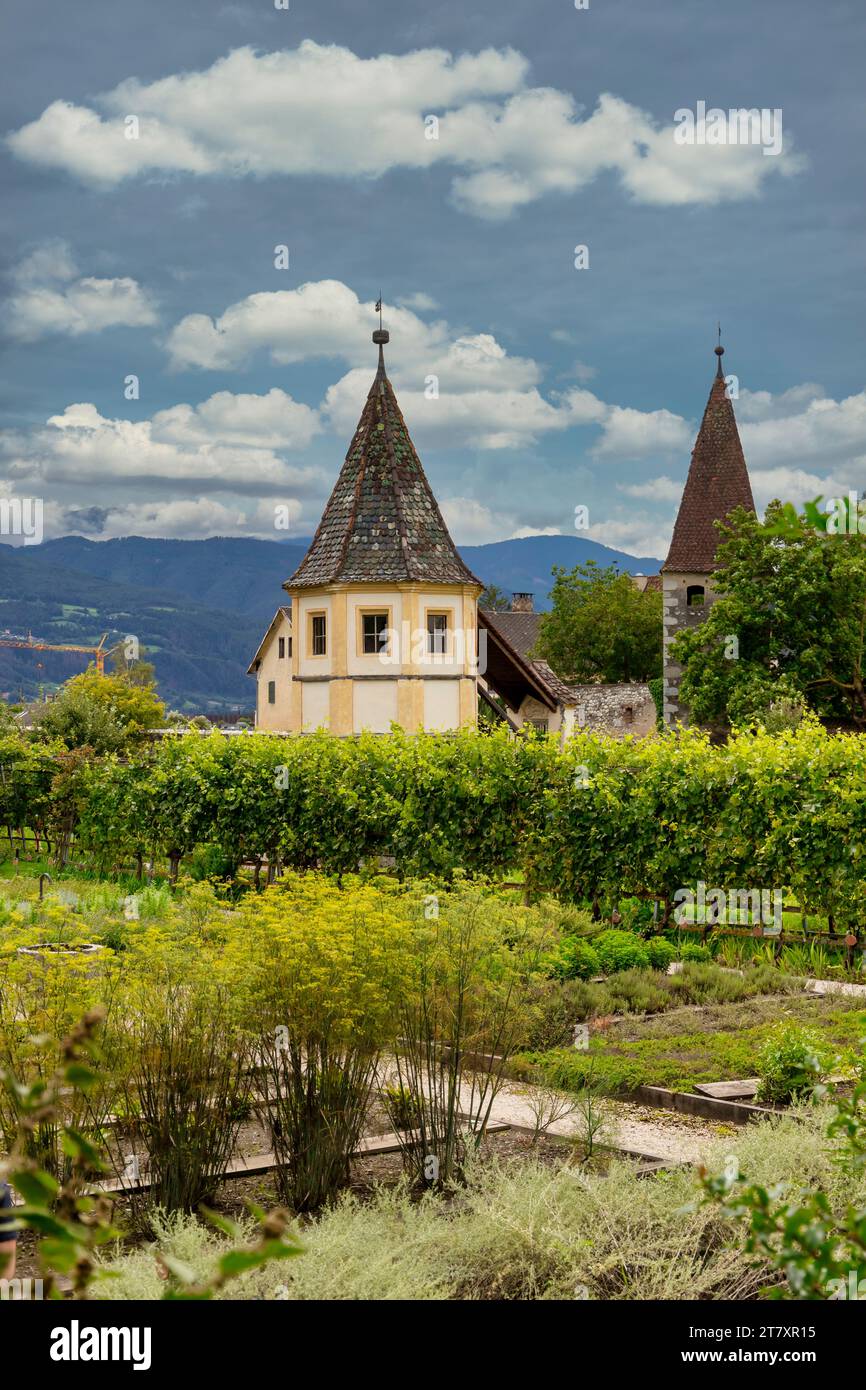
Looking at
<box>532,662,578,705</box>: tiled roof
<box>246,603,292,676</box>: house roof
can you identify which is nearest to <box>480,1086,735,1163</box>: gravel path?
<box>532,662,578,705</box>: tiled roof

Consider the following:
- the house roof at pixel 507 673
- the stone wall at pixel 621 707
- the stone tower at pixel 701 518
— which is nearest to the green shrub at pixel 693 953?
the house roof at pixel 507 673

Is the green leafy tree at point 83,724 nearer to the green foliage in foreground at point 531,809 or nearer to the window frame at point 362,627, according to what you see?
the green foliage in foreground at point 531,809

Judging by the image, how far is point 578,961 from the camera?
12.5 metres

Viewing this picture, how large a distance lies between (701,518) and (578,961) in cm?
3873

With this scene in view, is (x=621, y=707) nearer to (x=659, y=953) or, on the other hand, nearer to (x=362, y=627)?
(x=362, y=627)

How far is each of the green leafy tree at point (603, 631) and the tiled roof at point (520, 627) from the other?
5182mm

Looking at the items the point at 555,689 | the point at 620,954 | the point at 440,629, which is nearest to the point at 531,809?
the point at 620,954

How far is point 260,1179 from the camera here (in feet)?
24.3

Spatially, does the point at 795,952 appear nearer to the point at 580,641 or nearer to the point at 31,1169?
the point at 31,1169

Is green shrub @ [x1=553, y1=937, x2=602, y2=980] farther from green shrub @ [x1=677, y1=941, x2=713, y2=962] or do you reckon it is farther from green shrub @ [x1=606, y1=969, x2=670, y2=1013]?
green shrub @ [x1=677, y1=941, x2=713, y2=962]

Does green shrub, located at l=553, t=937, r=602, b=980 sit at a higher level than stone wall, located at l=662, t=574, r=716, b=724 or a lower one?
lower
